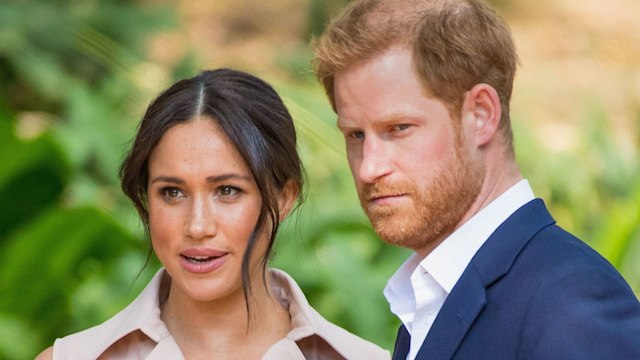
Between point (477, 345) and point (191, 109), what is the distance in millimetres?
816

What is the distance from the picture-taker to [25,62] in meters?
5.03

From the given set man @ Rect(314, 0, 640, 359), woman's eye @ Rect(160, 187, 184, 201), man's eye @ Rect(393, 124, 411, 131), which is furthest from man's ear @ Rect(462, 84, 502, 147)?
woman's eye @ Rect(160, 187, 184, 201)

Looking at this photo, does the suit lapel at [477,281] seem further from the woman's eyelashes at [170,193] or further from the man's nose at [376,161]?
the woman's eyelashes at [170,193]

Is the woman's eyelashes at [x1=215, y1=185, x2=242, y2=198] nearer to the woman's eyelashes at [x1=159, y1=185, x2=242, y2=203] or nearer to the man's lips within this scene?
the woman's eyelashes at [x1=159, y1=185, x2=242, y2=203]

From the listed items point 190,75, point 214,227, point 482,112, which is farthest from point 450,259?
point 190,75

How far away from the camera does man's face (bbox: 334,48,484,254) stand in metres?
2.01

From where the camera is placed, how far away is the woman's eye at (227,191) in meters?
2.34

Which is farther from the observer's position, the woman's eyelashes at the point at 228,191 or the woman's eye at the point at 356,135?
the woman's eyelashes at the point at 228,191

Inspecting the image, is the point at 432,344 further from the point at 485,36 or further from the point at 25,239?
the point at 25,239

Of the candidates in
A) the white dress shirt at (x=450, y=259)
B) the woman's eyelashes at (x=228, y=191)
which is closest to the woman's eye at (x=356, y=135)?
the white dress shirt at (x=450, y=259)

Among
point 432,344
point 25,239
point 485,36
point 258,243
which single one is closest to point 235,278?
point 258,243

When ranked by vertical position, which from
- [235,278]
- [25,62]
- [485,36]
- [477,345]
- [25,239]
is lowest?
[477,345]

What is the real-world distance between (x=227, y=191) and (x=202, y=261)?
15 cm

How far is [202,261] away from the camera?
2.33 meters
